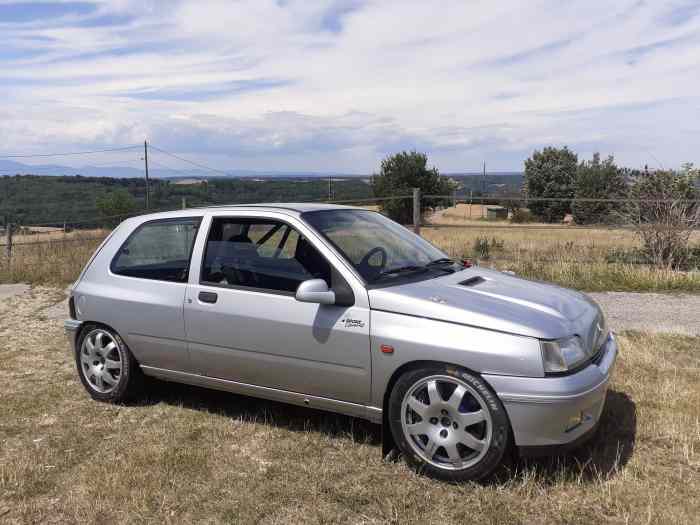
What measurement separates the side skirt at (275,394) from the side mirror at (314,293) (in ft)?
2.20

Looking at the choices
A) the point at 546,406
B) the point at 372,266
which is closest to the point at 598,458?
the point at 546,406

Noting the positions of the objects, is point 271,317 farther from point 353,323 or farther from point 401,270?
point 401,270

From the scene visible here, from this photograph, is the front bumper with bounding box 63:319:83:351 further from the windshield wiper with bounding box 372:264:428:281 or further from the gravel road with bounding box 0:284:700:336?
the gravel road with bounding box 0:284:700:336

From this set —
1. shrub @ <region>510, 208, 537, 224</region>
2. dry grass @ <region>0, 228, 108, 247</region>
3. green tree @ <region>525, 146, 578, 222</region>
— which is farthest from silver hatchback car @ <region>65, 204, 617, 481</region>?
green tree @ <region>525, 146, 578, 222</region>

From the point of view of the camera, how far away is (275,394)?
4.33 metres

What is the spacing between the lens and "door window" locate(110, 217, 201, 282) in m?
4.75

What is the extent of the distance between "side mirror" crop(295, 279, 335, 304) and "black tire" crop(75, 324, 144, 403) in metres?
1.85

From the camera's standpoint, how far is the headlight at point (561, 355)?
3454 millimetres

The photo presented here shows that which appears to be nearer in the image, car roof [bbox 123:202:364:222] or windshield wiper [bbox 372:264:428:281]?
windshield wiper [bbox 372:264:428:281]

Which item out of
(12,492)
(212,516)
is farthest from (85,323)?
(212,516)

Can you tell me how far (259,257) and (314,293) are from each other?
0.79 metres

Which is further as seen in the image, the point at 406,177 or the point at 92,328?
the point at 406,177

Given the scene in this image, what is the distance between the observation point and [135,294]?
486cm

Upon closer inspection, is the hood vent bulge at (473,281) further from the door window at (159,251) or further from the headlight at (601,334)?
the door window at (159,251)
